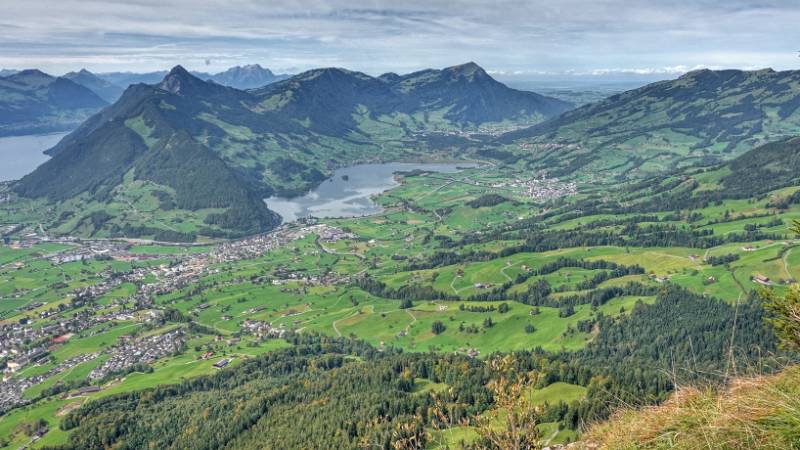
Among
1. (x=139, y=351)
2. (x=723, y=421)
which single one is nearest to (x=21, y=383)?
(x=139, y=351)

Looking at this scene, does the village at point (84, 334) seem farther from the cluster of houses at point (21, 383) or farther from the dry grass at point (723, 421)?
the dry grass at point (723, 421)

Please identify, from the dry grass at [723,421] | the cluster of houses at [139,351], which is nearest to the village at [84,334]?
the cluster of houses at [139,351]

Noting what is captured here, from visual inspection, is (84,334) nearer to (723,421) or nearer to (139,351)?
(139,351)

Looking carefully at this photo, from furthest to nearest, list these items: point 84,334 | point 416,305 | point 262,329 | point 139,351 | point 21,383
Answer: point 416,305 → point 262,329 → point 84,334 → point 139,351 → point 21,383

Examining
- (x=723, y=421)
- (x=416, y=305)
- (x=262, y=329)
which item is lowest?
(x=262, y=329)

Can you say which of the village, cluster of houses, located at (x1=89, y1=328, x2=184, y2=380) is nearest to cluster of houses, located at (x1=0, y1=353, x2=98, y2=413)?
the village

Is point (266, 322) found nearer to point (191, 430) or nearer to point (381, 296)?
point (381, 296)

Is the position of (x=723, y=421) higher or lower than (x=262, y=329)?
higher

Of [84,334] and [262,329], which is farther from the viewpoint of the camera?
[262,329]
